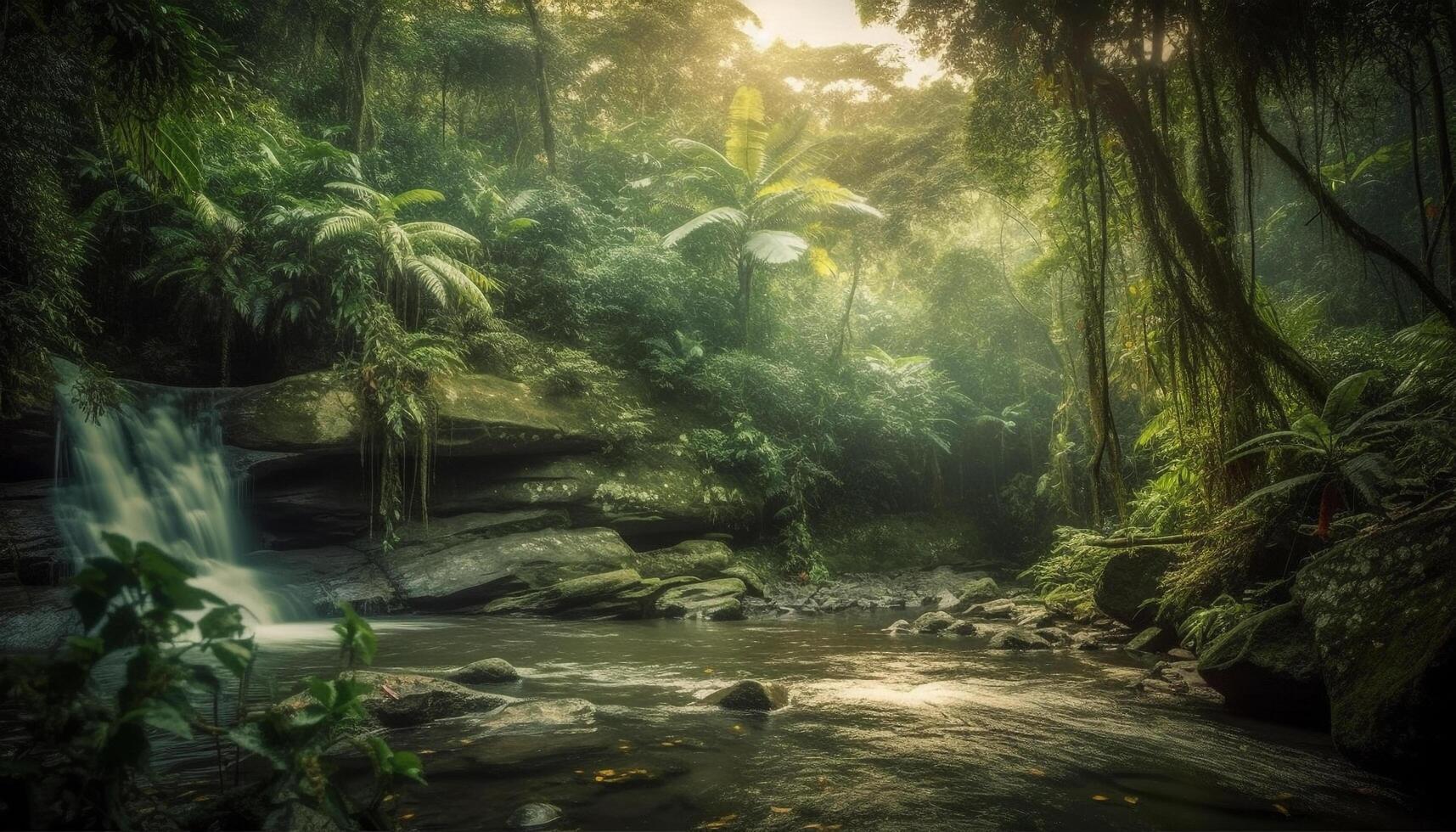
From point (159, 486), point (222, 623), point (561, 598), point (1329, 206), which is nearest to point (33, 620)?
point (159, 486)

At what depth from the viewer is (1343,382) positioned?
14.8 ft

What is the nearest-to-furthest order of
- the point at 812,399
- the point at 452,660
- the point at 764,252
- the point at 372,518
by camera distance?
the point at 452,660, the point at 372,518, the point at 764,252, the point at 812,399

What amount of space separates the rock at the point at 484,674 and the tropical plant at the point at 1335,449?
210 inches

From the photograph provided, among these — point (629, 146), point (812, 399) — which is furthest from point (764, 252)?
point (629, 146)

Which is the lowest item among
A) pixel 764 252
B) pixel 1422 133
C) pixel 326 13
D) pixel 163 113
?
pixel 163 113

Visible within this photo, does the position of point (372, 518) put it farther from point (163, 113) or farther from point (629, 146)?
point (629, 146)

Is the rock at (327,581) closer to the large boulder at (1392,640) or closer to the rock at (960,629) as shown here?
the rock at (960,629)

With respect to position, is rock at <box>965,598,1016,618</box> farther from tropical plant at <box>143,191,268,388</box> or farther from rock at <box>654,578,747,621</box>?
tropical plant at <box>143,191,268,388</box>

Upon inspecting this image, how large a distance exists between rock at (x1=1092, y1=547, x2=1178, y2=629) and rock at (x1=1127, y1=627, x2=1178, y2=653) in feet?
0.79

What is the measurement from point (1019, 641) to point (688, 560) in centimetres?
573

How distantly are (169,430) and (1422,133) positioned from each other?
69.0 feet

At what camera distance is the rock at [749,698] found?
14.5 feet

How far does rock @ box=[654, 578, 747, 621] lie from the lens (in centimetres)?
957

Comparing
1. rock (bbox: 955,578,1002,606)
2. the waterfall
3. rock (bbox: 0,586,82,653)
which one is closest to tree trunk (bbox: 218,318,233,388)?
the waterfall
